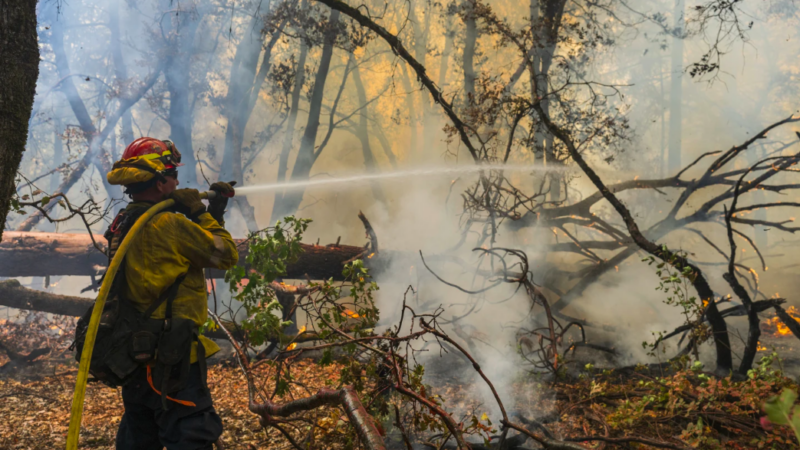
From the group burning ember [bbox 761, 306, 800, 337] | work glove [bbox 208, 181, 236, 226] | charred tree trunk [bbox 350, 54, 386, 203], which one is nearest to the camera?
work glove [bbox 208, 181, 236, 226]

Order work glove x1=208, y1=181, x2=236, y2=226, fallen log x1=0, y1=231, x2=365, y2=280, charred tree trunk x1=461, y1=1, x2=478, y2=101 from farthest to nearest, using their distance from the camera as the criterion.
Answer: charred tree trunk x1=461, y1=1, x2=478, y2=101
fallen log x1=0, y1=231, x2=365, y2=280
work glove x1=208, y1=181, x2=236, y2=226

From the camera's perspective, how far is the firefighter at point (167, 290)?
223 centimetres

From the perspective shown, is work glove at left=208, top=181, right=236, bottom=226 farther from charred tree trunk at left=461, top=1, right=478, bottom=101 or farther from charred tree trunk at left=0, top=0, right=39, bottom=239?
charred tree trunk at left=461, top=1, right=478, bottom=101

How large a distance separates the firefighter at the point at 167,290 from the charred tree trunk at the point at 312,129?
31.7 ft

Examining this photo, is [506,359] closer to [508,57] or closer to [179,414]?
[179,414]

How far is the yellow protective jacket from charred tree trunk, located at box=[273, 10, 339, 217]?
988 cm

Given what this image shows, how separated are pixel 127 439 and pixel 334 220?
14.6 m

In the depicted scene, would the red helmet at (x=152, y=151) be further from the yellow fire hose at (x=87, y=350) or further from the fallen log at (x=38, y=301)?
the fallen log at (x=38, y=301)

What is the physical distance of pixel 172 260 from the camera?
2.35 m

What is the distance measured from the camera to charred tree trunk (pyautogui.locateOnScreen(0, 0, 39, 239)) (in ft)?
6.85

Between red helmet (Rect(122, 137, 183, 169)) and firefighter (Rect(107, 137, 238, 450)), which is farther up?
red helmet (Rect(122, 137, 183, 169))

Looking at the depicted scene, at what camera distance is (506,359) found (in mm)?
5555

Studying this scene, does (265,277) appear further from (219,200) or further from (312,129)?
(312,129)

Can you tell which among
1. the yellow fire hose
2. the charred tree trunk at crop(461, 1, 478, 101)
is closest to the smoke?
the charred tree trunk at crop(461, 1, 478, 101)
